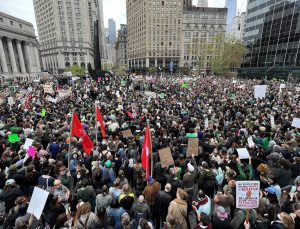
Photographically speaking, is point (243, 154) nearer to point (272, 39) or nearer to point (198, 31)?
point (272, 39)

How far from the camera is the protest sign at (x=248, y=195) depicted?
13.4 ft

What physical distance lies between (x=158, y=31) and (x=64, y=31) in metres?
49.7

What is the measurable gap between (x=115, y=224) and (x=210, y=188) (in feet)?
9.63

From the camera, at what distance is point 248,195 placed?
4113 mm

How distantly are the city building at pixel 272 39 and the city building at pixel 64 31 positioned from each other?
7300 centimetres

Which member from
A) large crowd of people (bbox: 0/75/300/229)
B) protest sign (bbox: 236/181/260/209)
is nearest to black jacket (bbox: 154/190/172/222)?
large crowd of people (bbox: 0/75/300/229)

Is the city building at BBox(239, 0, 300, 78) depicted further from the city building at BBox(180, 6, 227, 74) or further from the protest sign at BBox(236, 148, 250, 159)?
the protest sign at BBox(236, 148, 250, 159)

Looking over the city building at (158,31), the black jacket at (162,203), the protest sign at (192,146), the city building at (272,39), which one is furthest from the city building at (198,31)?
the black jacket at (162,203)

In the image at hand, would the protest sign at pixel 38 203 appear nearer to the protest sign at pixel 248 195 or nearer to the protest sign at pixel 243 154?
the protest sign at pixel 248 195

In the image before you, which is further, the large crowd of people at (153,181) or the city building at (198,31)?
the city building at (198,31)

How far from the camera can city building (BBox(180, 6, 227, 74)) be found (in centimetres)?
9294

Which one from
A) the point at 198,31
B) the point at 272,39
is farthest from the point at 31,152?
the point at 198,31

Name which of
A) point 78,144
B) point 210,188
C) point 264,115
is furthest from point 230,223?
point 264,115

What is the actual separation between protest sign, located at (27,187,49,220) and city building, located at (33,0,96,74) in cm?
10577
